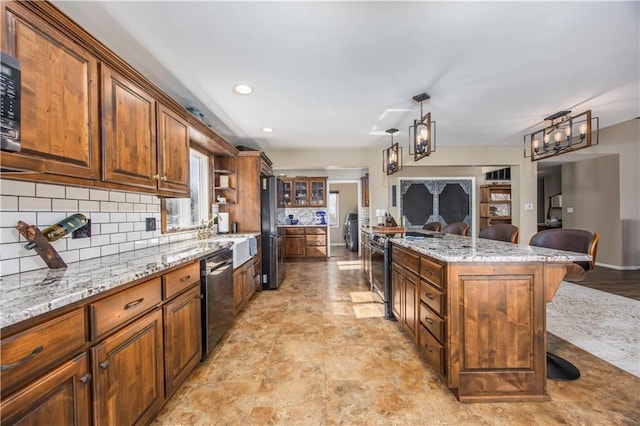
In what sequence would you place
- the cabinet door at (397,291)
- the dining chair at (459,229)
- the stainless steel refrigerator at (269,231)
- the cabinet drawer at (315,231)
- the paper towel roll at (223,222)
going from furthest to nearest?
the cabinet drawer at (315,231) < the stainless steel refrigerator at (269,231) < the paper towel roll at (223,222) < the dining chair at (459,229) < the cabinet door at (397,291)

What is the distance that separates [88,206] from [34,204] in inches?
12.1

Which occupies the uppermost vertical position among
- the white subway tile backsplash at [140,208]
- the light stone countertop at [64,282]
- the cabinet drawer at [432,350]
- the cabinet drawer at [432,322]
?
the white subway tile backsplash at [140,208]

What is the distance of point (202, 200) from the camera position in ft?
11.3

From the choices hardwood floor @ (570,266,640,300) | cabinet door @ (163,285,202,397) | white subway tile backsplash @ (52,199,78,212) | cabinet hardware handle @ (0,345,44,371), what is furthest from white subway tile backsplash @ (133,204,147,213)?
hardwood floor @ (570,266,640,300)

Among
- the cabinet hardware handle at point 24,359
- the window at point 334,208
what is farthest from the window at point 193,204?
the window at point 334,208

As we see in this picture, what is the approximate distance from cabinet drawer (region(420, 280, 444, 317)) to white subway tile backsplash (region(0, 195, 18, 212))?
92.6 inches

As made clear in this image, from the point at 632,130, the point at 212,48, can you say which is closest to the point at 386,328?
the point at 212,48

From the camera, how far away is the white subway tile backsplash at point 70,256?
1.53 meters

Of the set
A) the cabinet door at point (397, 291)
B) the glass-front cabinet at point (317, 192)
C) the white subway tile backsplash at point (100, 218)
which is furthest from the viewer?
the glass-front cabinet at point (317, 192)

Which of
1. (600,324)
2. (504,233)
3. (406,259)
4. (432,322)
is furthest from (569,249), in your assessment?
(432,322)

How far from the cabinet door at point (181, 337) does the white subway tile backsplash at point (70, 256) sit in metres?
0.63

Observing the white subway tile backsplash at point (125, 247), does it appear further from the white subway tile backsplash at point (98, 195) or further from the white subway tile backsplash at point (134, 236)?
the white subway tile backsplash at point (98, 195)

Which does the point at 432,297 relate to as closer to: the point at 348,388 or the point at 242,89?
the point at 348,388

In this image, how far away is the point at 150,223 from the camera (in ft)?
7.62
